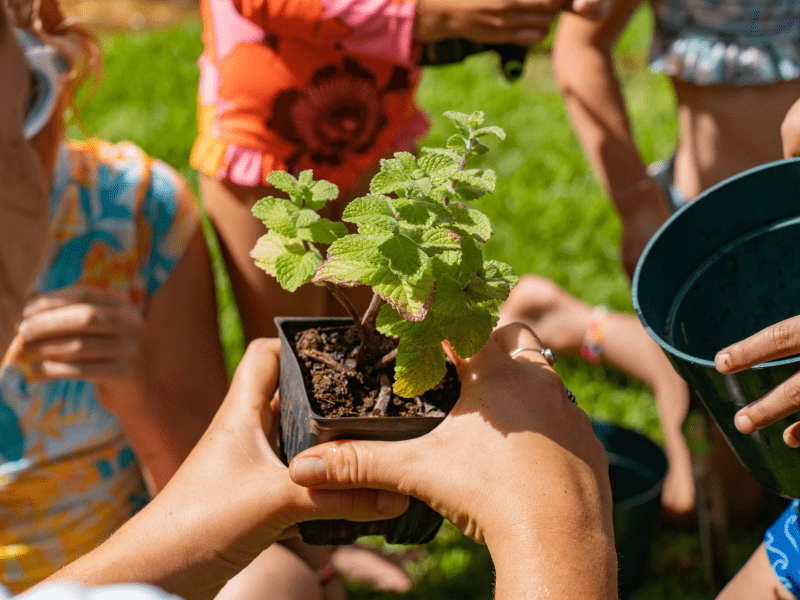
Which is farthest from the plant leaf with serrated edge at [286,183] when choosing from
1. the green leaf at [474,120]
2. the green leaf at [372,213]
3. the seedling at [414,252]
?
the green leaf at [474,120]

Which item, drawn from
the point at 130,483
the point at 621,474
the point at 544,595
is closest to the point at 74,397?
the point at 130,483

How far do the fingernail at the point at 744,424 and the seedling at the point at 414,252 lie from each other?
1.18 feet

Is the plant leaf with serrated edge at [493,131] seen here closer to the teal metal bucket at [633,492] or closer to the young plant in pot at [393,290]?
the young plant in pot at [393,290]

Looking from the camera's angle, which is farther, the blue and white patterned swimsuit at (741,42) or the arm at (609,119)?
the arm at (609,119)

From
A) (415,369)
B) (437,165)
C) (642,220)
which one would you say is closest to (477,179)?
(437,165)

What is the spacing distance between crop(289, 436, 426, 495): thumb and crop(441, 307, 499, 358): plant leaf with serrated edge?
0.14 metres

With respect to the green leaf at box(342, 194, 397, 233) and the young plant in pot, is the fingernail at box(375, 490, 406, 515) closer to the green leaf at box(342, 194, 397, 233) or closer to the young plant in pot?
the young plant in pot

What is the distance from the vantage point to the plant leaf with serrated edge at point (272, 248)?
1.05m

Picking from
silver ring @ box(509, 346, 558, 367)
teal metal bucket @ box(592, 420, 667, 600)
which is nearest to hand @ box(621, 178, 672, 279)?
teal metal bucket @ box(592, 420, 667, 600)

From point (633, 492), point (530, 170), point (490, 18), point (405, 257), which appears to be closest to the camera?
point (405, 257)

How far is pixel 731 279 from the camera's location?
1.28 meters

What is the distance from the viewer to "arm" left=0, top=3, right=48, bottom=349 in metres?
1.11

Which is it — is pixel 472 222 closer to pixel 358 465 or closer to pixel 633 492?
pixel 358 465

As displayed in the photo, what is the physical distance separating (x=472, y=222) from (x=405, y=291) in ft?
0.53
